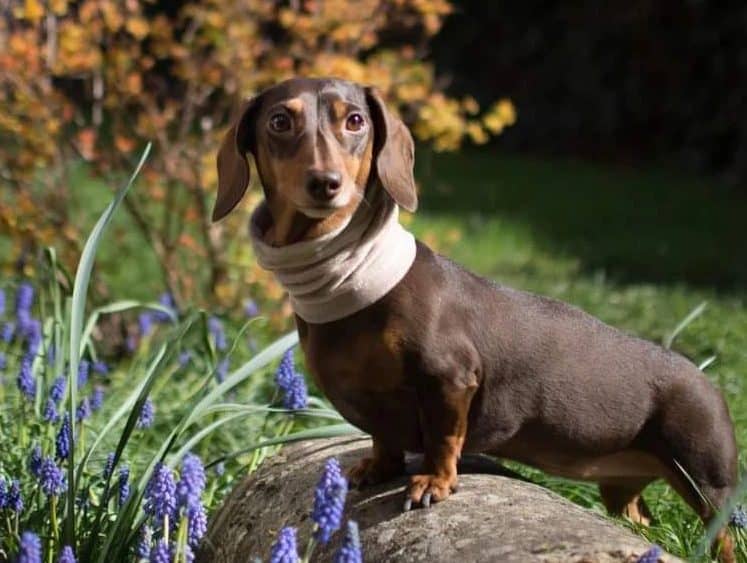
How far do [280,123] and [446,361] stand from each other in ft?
1.83

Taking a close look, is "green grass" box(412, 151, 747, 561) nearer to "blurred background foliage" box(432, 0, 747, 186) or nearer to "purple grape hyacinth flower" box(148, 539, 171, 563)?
"blurred background foliage" box(432, 0, 747, 186)

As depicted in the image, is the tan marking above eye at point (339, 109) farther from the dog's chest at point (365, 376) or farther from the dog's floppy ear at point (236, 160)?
the dog's chest at point (365, 376)

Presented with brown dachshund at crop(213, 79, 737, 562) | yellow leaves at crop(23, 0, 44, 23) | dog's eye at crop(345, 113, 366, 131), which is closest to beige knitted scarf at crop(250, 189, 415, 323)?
brown dachshund at crop(213, 79, 737, 562)

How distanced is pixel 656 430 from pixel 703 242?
5.80m

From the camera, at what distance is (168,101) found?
17.4ft

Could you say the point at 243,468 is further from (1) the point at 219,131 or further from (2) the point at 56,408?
(1) the point at 219,131

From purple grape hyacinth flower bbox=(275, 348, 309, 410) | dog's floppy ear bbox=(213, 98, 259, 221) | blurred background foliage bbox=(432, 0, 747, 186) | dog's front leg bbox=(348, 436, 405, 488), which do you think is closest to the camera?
dog's floppy ear bbox=(213, 98, 259, 221)

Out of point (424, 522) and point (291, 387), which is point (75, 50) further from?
point (424, 522)

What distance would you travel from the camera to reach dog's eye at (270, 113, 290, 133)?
2.56 m

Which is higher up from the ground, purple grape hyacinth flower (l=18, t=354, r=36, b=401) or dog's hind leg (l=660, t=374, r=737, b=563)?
purple grape hyacinth flower (l=18, t=354, r=36, b=401)

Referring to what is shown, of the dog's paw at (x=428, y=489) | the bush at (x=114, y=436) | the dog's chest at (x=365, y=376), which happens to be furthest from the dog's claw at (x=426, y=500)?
the bush at (x=114, y=436)

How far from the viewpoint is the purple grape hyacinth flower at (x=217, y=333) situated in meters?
4.63

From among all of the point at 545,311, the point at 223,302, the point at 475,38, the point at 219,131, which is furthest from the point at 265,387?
the point at 475,38

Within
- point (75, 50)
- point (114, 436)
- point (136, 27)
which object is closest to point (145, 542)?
point (114, 436)
